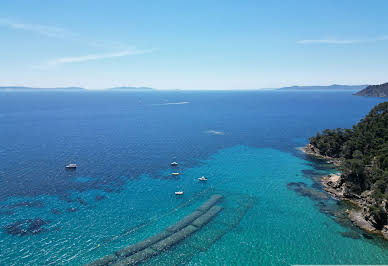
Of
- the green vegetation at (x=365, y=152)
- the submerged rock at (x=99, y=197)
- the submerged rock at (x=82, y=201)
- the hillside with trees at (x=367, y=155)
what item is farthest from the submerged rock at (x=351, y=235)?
the submerged rock at (x=82, y=201)

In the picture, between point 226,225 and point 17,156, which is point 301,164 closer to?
point 226,225

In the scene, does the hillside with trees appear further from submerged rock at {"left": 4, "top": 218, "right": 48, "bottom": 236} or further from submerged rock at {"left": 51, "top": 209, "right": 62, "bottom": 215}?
submerged rock at {"left": 4, "top": 218, "right": 48, "bottom": 236}

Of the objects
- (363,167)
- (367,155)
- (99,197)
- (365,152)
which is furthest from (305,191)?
(99,197)

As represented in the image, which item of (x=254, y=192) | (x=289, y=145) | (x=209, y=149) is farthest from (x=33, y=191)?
(x=289, y=145)

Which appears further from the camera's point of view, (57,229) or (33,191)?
(33,191)

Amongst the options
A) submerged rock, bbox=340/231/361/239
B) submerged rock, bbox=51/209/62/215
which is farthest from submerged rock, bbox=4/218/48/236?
submerged rock, bbox=340/231/361/239

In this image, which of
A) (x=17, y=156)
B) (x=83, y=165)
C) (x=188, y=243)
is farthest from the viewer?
(x=17, y=156)
